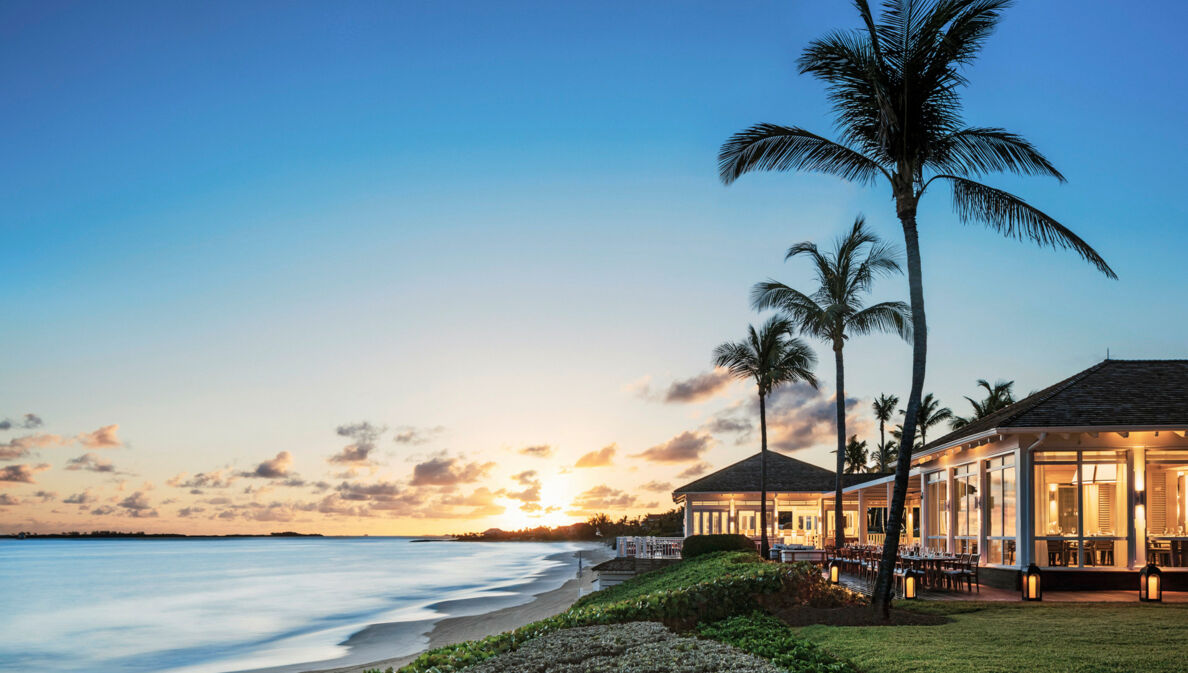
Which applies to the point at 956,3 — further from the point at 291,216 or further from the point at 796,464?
the point at 796,464

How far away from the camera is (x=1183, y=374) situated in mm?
19188

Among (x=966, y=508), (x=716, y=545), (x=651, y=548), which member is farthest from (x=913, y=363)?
(x=651, y=548)

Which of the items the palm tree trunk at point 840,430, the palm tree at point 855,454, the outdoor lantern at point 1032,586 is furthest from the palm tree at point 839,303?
the palm tree at point 855,454

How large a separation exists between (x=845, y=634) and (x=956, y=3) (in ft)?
26.3

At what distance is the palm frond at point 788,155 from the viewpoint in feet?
43.3

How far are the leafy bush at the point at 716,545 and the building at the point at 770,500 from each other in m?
8.65

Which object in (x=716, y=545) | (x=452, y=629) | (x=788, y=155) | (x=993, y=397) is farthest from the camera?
(x=993, y=397)

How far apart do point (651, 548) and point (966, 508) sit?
40.3ft

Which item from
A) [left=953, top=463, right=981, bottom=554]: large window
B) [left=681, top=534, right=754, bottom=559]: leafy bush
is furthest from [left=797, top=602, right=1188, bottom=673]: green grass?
[left=681, top=534, right=754, bottom=559]: leafy bush

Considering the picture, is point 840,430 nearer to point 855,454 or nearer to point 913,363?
point 913,363

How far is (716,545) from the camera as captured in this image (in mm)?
26766

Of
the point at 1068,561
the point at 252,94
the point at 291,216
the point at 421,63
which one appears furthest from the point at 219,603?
the point at 1068,561

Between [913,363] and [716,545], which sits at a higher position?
[913,363]

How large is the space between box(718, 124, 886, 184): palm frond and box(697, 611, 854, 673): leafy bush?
21.1 feet
